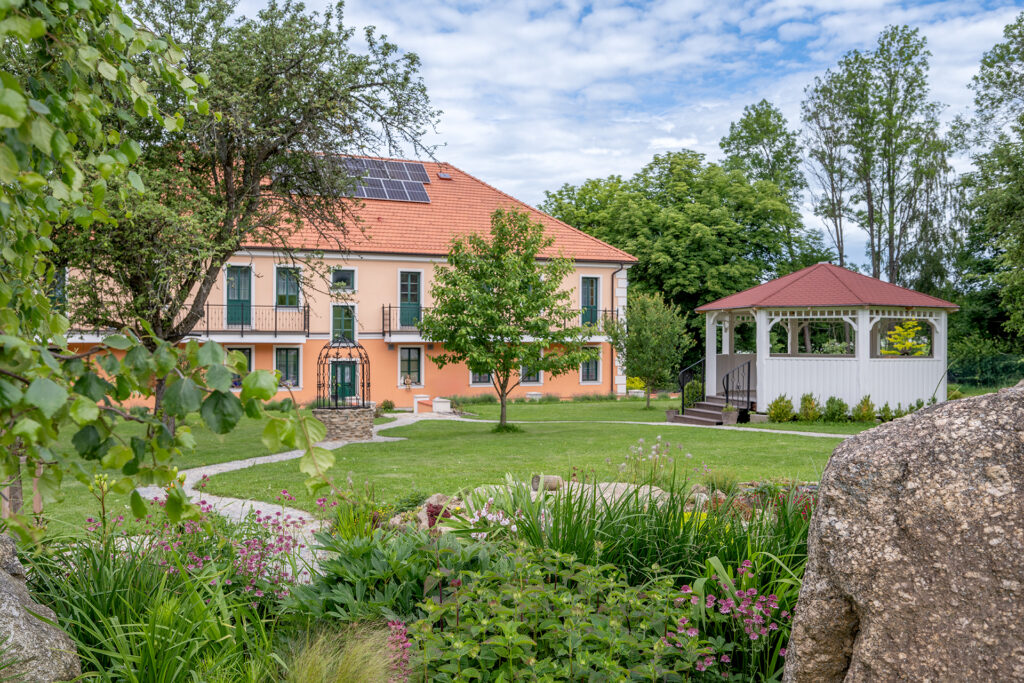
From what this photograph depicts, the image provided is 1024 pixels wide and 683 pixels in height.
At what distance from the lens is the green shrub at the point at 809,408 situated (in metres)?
19.7

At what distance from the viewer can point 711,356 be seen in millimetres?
23219

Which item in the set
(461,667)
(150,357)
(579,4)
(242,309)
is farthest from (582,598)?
(242,309)

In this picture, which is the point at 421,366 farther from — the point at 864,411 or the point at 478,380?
the point at 864,411

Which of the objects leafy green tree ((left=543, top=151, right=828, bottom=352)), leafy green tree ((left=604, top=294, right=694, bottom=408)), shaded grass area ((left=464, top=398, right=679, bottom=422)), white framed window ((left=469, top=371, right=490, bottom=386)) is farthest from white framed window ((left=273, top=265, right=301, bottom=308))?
leafy green tree ((left=543, top=151, right=828, bottom=352))

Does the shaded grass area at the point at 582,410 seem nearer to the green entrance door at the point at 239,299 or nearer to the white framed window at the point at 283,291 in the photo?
the white framed window at the point at 283,291

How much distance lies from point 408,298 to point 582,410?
8.37 meters

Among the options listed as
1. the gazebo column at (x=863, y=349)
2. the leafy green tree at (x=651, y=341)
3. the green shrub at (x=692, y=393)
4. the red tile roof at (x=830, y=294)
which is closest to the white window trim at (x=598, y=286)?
the leafy green tree at (x=651, y=341)

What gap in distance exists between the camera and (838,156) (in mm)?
34000

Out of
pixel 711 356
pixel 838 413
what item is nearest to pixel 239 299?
pixel 711 356

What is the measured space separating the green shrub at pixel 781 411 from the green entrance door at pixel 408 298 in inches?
532

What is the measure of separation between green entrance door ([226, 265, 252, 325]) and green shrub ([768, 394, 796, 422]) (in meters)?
17.0

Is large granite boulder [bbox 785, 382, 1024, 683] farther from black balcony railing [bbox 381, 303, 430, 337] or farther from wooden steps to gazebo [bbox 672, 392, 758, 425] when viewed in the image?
black balcony railing [bbox 381, 303, 430, 337]

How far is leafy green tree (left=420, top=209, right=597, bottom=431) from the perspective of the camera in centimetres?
1716

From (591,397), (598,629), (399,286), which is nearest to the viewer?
(598,629)
